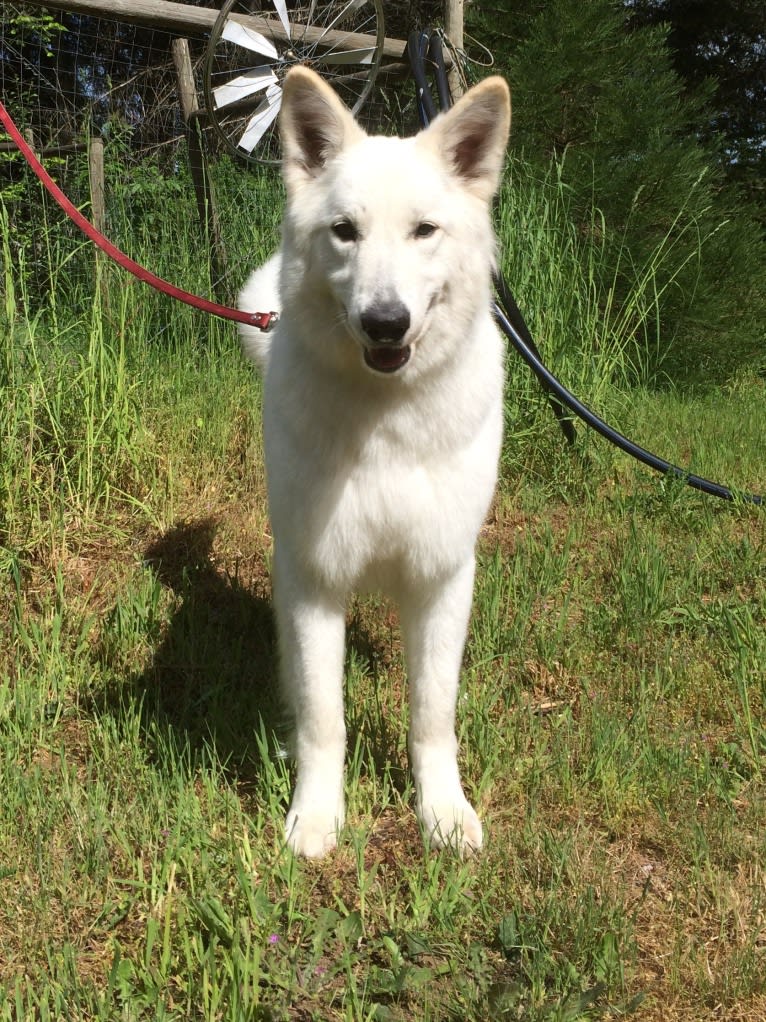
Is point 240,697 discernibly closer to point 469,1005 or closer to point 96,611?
point 96,611

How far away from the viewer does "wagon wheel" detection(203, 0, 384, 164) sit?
173 inches

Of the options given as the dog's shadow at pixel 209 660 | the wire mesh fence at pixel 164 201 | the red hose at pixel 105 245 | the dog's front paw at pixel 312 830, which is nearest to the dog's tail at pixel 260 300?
the red hose at pixel 105 245

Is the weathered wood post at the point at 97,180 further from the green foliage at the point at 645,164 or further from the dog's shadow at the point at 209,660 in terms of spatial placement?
the green foliage at the point at 645,164

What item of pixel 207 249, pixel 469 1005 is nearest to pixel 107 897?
pixel 469 1005

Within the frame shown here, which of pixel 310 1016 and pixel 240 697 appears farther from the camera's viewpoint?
pixel 240 697

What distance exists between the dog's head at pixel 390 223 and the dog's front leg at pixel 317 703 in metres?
0.61

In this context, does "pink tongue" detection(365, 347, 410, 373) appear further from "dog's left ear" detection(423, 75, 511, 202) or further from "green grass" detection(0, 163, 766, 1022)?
"green grass" detection(0, 163, 766, 1022)

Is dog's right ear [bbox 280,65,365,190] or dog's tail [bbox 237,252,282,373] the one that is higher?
dog's right ear [bbox 280,65,365,190]

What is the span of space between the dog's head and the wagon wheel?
6.88 ft

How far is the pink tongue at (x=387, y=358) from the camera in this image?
6.46 feet

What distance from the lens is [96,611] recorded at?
313 centimetres

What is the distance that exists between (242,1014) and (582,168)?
243 inches

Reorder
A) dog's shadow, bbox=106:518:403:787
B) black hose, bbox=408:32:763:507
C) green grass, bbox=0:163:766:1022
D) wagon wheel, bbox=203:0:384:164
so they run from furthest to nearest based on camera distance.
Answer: wagon wheel, bbox=203:0:384:164, black hose, bbox=408:32:763:507, dog's shadow, bbox=106:518:403:787, green grass, bbox=0:163:766:1022

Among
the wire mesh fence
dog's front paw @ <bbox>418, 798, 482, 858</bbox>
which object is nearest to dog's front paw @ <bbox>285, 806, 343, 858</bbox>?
dog's front paw @ <bbox>418, 798, 482, 858</bbox>
